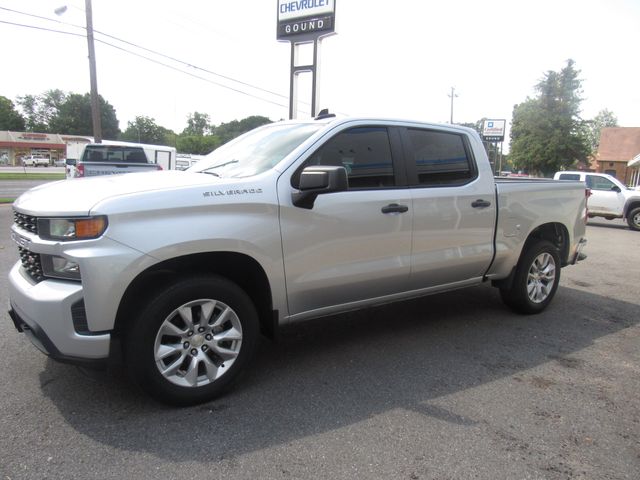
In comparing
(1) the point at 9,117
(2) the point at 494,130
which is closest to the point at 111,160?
(2) the point at 494,130

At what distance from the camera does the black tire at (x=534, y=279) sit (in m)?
4.96

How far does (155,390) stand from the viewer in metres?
2.88

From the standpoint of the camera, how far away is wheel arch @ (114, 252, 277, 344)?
284 cm

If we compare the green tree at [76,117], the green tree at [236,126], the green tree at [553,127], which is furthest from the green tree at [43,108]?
the green tree at [553,127]

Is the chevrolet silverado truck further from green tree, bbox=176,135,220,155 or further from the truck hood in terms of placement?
green tree, bbox=176,135,220,155

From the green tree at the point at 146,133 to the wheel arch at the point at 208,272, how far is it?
122 meters

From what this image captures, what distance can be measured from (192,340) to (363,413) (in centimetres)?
118

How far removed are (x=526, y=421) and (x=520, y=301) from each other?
2264mm

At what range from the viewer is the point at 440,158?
430 cm

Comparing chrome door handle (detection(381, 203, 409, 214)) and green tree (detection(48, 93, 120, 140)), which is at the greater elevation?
green tree (detection(48, 93, 120, 140))

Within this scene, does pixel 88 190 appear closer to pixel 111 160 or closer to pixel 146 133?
pixel 111 160

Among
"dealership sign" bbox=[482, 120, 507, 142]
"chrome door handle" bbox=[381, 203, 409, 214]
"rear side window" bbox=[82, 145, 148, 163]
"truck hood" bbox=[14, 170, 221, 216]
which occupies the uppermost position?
"dealership sign" bbox=[482, 120, 507, 142]

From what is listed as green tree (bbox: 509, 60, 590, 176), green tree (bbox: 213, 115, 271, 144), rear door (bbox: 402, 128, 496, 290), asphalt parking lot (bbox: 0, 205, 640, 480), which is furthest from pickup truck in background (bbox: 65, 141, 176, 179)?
green tree (bbox: 213, 115, 271, 144)

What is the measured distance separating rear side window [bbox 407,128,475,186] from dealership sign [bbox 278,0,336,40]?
13.0 meters
